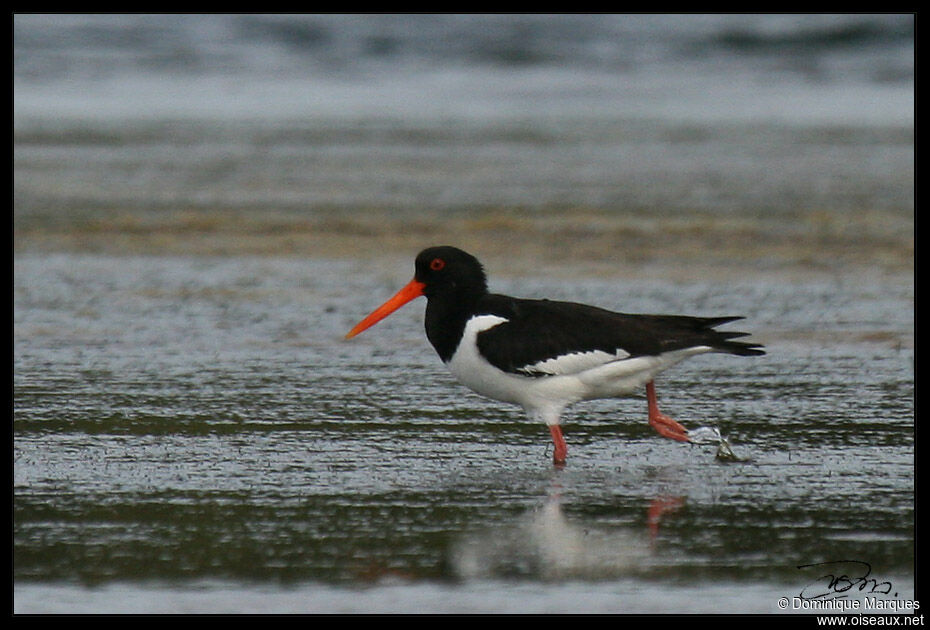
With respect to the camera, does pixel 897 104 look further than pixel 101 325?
Yes

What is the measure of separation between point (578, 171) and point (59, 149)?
19.3 feet

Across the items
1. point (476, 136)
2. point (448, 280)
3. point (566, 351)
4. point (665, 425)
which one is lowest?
point (665, 425)

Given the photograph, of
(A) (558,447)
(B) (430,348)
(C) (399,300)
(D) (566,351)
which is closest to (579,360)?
(D) (566,351)

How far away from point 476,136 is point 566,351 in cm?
1118

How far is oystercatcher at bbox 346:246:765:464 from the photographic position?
6.07 meters

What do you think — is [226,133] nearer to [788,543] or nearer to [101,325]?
[101,325]

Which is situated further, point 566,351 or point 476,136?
point 476,136

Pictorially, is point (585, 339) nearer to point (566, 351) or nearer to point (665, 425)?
point (566, 351)

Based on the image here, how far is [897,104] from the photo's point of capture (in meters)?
19.4

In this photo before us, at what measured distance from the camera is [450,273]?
6.58 m

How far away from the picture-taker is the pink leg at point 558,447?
5.81 meters

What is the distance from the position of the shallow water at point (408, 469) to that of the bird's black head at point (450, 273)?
578mm
